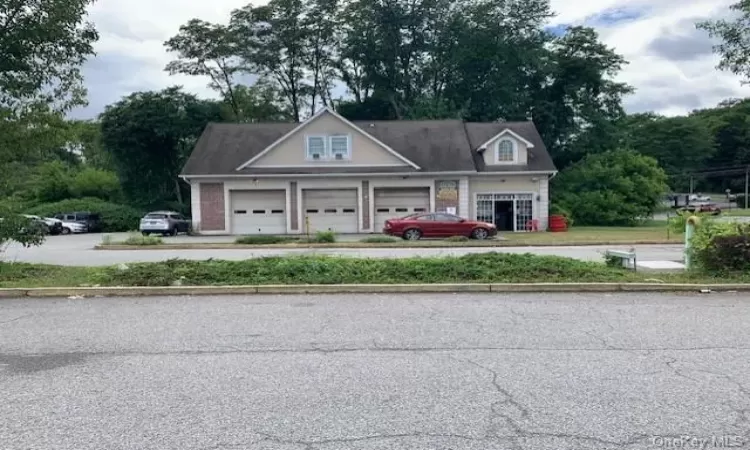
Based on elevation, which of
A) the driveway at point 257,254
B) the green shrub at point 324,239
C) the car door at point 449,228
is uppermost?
the car door at point 449,228

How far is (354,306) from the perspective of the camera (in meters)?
8.94

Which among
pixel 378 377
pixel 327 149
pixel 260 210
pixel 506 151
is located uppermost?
pixel 327 149

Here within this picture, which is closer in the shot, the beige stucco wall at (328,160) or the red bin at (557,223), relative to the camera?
the red bin at (557,223)

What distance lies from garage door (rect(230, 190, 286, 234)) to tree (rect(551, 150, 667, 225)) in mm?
17904

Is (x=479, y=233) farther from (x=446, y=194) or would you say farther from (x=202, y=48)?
(x=202, y=48)

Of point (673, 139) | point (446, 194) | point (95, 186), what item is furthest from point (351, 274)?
point (673, 139)

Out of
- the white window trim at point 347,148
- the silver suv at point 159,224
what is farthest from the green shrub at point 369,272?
the silver suv at point 159,224

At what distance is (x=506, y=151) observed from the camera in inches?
1347

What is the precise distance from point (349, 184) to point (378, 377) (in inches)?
1089

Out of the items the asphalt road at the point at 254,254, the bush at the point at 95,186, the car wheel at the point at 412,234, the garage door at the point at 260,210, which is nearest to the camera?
the asphalt road at the point at 254,254

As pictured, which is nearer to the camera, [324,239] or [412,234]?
[324,239]

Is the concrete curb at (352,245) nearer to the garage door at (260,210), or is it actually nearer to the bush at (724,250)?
the garage door at (260,210)

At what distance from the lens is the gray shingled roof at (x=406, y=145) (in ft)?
109

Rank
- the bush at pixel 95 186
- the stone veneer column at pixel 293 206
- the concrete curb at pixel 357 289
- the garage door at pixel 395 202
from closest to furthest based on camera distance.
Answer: the concrete curb at pixel 357 289 → the stone veneer column at pixel 293 206 → the garage door at pixel 395 202 → the bush at pixel 95 186
